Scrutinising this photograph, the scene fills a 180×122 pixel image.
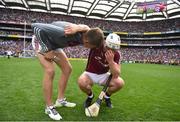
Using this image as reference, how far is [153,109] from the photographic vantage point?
586cm

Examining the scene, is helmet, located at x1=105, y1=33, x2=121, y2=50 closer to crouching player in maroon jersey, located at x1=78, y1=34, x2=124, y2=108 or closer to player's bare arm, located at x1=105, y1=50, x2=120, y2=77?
player's bare arm, located at x1=105, y1=50, x2=120, y2=77

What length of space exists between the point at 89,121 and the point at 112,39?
58.3 inches

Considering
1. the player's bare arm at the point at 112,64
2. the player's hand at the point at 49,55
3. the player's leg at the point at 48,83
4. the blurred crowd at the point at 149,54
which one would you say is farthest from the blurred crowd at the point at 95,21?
the player's bare arm at the point at 112,64

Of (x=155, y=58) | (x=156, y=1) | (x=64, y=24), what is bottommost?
(x=155, y=58)

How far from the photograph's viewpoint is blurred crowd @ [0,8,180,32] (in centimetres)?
6366

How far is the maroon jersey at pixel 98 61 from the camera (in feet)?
18.2

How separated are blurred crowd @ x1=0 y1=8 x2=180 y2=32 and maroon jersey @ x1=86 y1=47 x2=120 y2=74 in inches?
2345

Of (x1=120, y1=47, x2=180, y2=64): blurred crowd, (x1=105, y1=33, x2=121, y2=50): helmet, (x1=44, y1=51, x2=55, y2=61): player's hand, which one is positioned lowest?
(x1=120, y1=47, x2=180, y2=64): blurred crowd

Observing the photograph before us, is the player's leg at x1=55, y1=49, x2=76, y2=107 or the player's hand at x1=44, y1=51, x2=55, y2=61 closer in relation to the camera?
the player's hand at x1=44, y1=51, x2=55, y2=61

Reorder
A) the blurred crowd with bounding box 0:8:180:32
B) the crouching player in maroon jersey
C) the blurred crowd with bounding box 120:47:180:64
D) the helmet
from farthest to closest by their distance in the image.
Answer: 1. the blurred crowd with bounding box 0:8:180:32
2. the blurred crowd with bounding box 120:47:180:64
3. the crouching player in maroon jersey
4. the helmet

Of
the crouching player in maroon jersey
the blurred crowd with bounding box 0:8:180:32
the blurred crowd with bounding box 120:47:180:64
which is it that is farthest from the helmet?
the blurred crowd with bounding box 0:8:180:32

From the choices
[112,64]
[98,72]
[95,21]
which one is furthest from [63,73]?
[95,21]

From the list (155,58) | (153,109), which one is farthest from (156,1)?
(153,109)

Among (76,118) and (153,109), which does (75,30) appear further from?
Answer: (153,109)
